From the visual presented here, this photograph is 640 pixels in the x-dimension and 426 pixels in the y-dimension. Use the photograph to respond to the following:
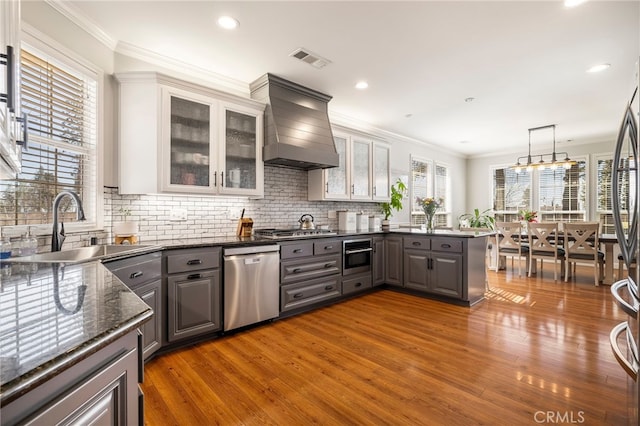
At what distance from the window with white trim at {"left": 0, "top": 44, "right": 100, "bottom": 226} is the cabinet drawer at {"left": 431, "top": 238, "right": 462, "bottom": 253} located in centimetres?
379

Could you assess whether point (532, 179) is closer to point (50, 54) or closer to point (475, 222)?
point (475, 222)

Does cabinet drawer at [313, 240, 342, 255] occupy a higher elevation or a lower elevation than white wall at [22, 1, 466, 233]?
lower

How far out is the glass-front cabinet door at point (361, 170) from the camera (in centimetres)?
469

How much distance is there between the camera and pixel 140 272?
7.29 feet

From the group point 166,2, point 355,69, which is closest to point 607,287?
point 355,69

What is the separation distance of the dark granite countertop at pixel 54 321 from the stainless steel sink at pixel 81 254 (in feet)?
2.01

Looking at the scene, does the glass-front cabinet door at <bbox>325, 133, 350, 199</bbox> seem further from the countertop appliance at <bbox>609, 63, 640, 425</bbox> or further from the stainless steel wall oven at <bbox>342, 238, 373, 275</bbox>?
the countertop appliance at <bbox>609, 63, 640, 425</bbox>

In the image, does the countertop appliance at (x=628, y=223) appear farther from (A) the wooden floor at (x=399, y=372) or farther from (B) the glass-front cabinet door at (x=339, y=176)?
(B) the glass-front cabinet door at (x=339, y=176)

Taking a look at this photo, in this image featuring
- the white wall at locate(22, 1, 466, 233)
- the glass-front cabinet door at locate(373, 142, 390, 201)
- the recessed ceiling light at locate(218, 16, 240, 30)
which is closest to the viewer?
the white wall at locate(22, 1, 466, 233)

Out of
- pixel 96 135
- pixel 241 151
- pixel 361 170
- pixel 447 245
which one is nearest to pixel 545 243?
pixel 447 245

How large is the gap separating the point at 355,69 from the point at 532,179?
6.24m

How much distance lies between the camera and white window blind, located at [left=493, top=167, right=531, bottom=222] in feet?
24.7

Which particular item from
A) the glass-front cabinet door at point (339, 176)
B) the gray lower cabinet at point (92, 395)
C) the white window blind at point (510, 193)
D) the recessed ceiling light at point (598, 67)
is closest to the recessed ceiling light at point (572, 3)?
→ the recessed ceiling light at point (598, 67)
